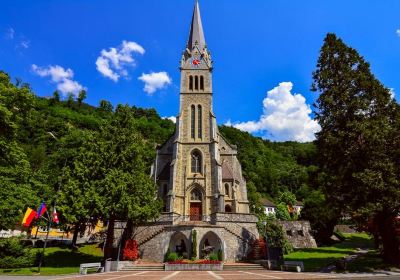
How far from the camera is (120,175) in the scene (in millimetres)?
25344

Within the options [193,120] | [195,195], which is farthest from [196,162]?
[193,120]

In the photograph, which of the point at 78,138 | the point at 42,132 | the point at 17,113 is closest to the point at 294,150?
the point at 42,132

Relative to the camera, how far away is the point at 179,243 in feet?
95.9

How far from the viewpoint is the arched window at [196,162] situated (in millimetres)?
39219

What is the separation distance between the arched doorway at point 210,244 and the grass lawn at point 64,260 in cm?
963

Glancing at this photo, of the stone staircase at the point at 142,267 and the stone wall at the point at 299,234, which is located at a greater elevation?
the stone wall at the point at 299,234

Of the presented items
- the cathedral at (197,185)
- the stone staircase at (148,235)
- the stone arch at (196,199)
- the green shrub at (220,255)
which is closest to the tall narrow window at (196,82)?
the cathedral at (197,185)

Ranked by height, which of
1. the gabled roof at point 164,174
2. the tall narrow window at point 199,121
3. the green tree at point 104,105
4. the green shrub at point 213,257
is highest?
the green tree at point 104,105

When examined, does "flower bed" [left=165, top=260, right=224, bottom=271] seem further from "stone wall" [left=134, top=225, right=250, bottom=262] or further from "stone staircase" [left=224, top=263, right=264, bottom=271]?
"stone wall" [left=134, top=225, right=250, bottom=262]

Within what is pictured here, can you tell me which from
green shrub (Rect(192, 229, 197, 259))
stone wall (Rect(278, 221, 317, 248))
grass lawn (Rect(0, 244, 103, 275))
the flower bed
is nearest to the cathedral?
green shrub (Rect(192, 229, 197, 259))

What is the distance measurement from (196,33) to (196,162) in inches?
934

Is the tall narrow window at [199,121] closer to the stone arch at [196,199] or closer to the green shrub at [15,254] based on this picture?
the stone arch at [196,199]

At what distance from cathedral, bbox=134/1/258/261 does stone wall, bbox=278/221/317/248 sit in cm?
672

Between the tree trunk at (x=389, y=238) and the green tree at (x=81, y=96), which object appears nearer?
the tree trunk at (x=389, y=238)
